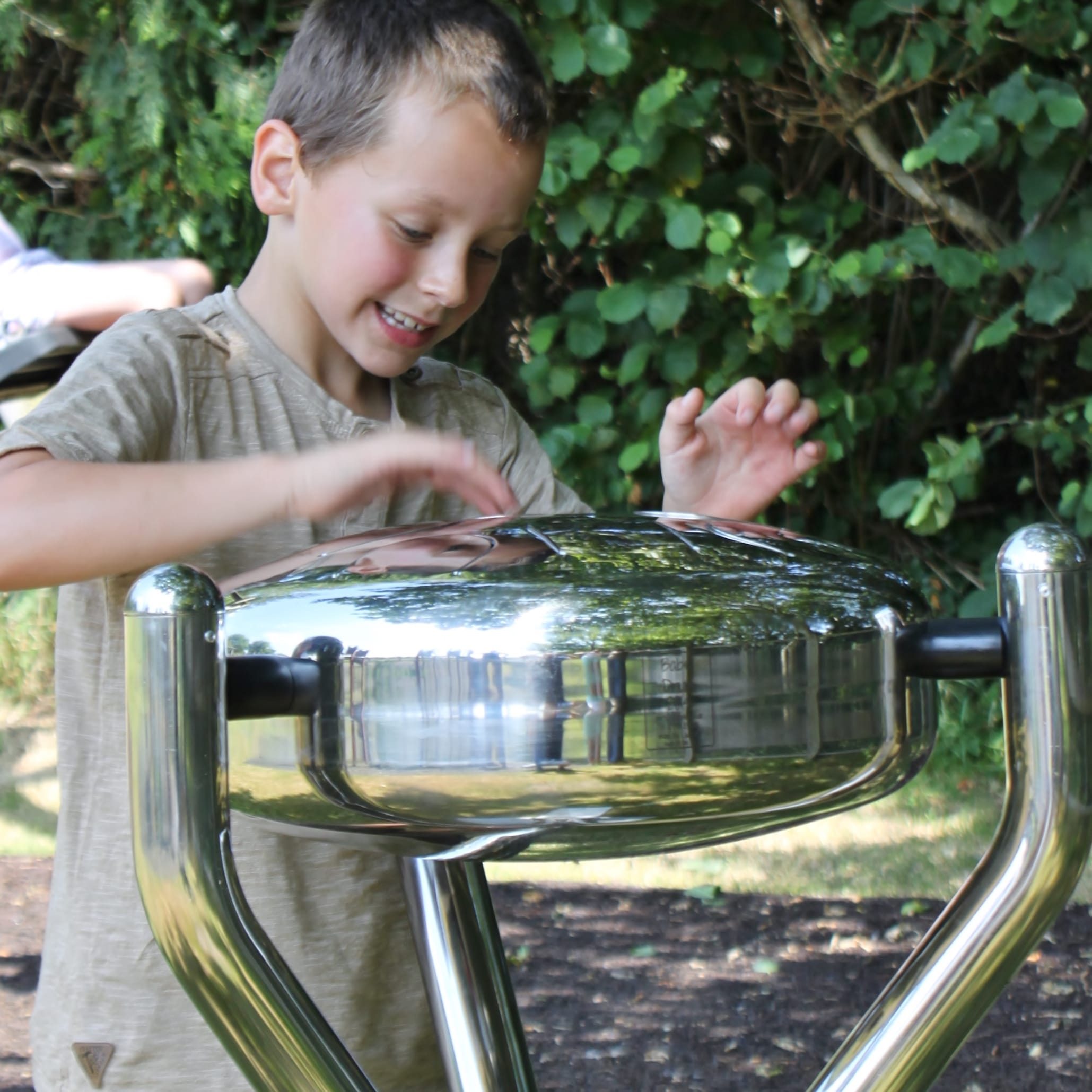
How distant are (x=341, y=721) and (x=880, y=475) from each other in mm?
3288

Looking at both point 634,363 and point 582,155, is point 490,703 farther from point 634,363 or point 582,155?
point 634,363

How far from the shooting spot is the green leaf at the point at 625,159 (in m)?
2.68

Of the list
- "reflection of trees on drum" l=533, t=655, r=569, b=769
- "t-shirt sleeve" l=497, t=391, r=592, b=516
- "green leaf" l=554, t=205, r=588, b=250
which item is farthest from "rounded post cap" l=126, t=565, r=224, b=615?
"green leaf" l=554, t=205, r=588, b=250

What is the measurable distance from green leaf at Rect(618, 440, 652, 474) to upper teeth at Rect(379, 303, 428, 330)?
188 cm

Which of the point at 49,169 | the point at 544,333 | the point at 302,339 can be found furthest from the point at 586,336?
the point at 302,339

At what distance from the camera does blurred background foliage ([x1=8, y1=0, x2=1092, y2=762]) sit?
2666 mm

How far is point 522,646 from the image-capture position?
0.50m

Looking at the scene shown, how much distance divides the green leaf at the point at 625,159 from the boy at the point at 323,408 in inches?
60.2

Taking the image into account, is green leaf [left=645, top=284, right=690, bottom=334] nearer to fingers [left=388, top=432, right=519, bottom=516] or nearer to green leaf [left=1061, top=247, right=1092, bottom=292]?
green leaf [left=1061, top=247, right=1092, bottom=292]

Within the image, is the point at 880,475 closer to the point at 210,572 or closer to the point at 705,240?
the point at 705,240

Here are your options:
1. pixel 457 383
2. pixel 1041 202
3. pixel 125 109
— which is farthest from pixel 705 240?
pixel 457 383

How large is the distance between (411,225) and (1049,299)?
6.36 feet

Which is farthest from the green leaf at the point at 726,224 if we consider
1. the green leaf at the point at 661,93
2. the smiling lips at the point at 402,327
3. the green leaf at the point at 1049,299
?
the smiling lips at the point at 402,327

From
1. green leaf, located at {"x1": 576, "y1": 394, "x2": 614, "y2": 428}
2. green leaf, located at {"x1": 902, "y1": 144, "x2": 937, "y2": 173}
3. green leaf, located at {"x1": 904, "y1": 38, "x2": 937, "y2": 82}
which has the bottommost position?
green leaf, located at {"x1": 576, "y1": 394, "x2": 614, "y2": 428}
